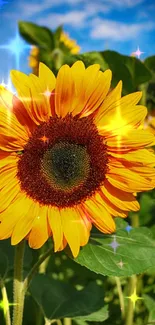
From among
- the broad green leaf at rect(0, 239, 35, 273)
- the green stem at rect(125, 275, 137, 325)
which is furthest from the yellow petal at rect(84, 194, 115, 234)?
the green stem at rect(125, 275, 137, 325)

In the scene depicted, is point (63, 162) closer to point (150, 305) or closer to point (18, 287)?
point (18, 287)

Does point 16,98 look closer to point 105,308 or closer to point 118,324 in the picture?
point 105,308

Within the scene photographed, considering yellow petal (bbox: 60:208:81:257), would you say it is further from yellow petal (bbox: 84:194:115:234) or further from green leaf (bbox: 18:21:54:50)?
green leaf (bbox: 18:21:54:50)

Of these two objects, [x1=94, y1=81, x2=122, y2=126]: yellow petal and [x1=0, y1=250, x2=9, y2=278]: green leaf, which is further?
[x1=0, y1=250, x2=9, y2=278]: green leaf

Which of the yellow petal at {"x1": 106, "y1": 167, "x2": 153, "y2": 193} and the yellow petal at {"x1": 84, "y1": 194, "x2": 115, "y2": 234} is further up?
the yellow petal at {"x1": 106, "y1": 167, "x2": 153, "y2": 193}

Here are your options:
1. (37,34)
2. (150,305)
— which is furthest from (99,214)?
(37,34)

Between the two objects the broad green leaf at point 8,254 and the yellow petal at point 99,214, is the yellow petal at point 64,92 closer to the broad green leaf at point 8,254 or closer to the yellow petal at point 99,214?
the yellow petal at point 99,214

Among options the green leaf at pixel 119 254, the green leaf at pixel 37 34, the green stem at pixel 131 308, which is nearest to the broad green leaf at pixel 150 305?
the green stem at pixel 131 308
